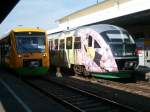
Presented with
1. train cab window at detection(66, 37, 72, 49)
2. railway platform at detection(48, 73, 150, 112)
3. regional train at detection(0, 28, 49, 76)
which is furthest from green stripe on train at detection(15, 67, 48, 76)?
railway platform at detection(48, 73, 150, 112)

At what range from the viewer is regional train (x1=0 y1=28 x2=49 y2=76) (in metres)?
21.6

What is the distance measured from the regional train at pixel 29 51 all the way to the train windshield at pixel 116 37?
4006mm

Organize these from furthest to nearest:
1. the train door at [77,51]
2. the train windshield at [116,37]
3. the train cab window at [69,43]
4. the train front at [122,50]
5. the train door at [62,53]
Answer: the train door at [62,53] → the train cab window at [69,43] → the train door at [77,51] → the train windshield at [116,37] → the train front at [122,50]

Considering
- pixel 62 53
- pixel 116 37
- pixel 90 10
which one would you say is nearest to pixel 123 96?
pixel 116 37

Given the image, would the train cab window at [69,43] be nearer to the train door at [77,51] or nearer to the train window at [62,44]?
the train window at [62,44]

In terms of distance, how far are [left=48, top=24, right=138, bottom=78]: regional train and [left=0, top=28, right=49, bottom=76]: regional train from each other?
1.96m

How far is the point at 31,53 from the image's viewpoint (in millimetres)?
21750

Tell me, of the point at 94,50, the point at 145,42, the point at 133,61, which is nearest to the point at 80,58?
the point at 94,50

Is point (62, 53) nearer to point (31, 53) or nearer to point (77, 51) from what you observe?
point (77, 51)

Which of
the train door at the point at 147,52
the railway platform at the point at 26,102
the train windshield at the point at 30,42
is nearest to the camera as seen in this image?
the railway platform at the point at 26,102

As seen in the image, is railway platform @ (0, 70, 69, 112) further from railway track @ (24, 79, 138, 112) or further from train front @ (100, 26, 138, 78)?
train front @ (100, 26, 138, 78)

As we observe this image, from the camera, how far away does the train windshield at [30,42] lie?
2186 centimetres

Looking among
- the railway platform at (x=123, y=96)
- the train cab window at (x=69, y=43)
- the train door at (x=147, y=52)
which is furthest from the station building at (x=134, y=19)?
the railway platform at (x=123, y=96)

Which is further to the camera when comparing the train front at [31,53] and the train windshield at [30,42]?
the train windshield at [30,42]
